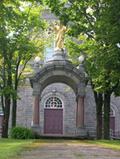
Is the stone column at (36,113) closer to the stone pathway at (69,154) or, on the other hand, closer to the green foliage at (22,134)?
the green foliage at (22,134)

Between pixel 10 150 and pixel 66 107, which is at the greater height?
pixel 66 107

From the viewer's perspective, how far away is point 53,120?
3947 cm

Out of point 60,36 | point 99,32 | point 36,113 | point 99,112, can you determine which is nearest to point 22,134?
point 36,113

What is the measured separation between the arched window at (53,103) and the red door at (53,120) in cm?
40

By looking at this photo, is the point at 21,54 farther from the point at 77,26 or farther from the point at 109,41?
the point at 109,41

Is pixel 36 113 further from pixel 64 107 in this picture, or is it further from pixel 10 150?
pixel 10 150

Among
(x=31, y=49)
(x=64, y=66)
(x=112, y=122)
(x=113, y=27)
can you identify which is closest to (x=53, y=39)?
(x=64, y=66)

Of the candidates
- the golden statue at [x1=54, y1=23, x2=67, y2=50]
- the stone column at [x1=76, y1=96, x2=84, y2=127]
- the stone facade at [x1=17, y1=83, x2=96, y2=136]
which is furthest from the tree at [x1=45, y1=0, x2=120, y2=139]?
the stone facade at [x1=17, y1=83, x2=96, y2=136]

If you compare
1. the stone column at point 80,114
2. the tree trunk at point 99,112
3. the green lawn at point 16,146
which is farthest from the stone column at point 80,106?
the green lawn at point 16,146

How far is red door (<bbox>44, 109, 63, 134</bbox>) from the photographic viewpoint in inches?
1538

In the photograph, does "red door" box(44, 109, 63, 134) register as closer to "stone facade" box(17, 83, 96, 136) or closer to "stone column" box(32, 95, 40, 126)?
"stone facade" box(17, 83, 96, 136)

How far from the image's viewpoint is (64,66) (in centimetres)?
2962

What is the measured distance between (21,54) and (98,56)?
25.4 feet

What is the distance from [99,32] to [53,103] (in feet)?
66.5
